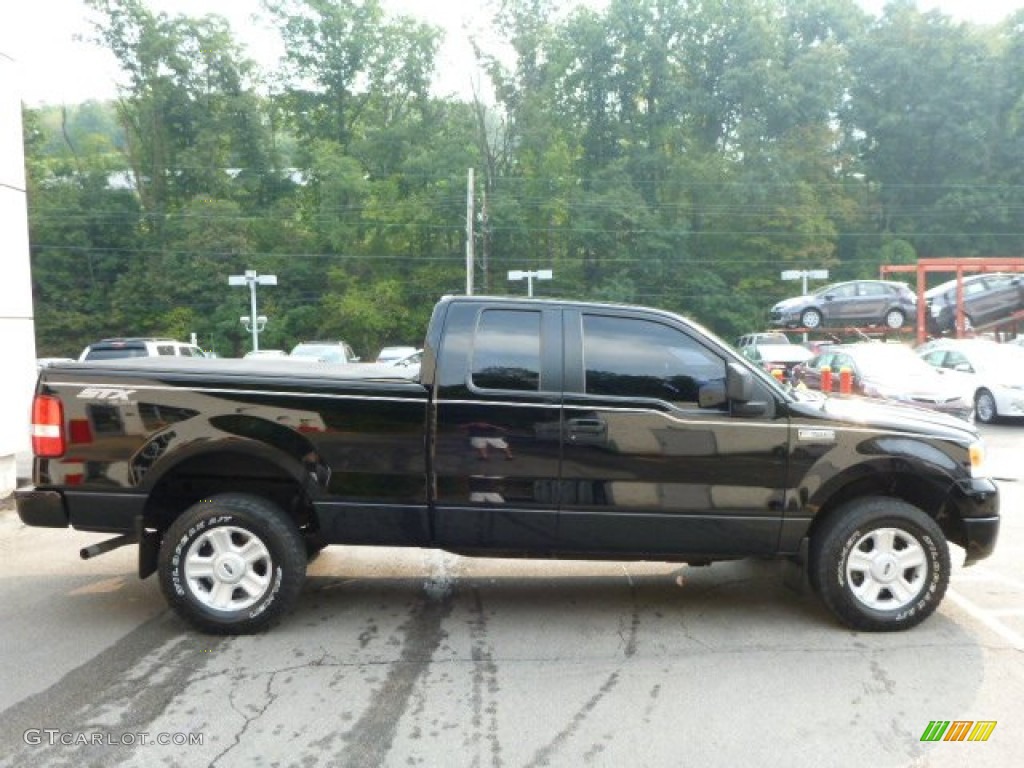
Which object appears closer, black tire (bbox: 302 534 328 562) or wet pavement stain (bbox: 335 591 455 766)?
wet pavement stain (bbox: 335 591 455 766)

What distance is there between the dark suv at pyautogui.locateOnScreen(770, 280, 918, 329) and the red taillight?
2210 cm

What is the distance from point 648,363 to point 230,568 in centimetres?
270

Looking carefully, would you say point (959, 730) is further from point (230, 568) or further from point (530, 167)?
point (530, 167)

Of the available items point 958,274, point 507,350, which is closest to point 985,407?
point 958,274

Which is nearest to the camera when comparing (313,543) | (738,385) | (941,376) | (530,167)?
(738,385)

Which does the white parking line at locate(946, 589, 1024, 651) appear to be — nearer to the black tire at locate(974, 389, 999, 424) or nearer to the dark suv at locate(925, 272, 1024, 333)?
the black tire at locate(974, 389, 999, 424)

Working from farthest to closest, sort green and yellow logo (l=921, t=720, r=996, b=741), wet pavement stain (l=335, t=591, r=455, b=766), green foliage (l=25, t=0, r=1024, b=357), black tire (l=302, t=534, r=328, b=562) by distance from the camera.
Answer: green foliage (l=25, t=0, r=1024, b=357), black tire (l=302, t=534, r=328, b=562), green and yellow logo (l=921, t=720, r=996, b=741), wet pavement stain (l=335, t=591, r=455, b=766)

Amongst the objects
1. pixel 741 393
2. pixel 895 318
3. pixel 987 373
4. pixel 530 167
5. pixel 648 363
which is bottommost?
pixel 987 373

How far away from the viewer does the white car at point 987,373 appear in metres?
14.3

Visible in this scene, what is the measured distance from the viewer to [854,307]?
23375 mm

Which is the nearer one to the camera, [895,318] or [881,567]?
[881,567]

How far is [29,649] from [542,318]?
11.3ft

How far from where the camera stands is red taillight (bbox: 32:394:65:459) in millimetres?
4492

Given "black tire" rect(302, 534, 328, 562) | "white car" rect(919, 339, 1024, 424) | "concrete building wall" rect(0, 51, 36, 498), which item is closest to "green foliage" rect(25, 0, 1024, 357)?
"white car" rect(919, 339, 1024, 424)
